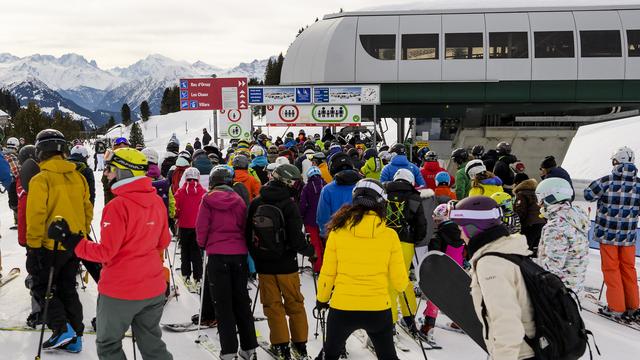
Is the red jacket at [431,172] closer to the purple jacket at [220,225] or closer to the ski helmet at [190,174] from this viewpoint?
the ski helmet at [190,174]

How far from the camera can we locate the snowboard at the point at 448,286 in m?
3.65

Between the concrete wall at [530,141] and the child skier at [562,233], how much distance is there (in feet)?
60.0

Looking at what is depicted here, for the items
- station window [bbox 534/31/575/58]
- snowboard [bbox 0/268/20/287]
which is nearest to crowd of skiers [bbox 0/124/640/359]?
snowboard [bbox 0/268/20/287]

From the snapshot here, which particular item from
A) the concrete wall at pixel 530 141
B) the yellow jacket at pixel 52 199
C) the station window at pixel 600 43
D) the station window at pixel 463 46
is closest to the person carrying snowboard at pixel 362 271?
the yellow jacket at pixel 52 199

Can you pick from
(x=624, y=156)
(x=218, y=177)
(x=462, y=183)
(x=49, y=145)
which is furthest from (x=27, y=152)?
(x=624, y=156)

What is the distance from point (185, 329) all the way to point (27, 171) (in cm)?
248

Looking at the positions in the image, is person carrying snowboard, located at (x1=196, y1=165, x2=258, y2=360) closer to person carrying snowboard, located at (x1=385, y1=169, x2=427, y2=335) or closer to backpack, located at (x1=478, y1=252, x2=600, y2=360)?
person carrying snowboard, located at (x1=385, y1=169, x2=427, y2=335)

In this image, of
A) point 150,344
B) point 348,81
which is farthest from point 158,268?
point 348,81

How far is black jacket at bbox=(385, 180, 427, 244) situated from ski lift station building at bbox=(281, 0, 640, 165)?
1769cm

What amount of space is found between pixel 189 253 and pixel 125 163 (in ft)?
12.8

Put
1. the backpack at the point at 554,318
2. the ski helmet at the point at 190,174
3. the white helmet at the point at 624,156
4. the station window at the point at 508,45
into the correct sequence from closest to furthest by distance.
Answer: the backpack at the point at 554,318 < the white helmet at the point at 624,156 < the ski helmet at the point at 190,174 < the station window at the point at 508,45

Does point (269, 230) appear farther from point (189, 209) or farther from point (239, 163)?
point (239, 163)

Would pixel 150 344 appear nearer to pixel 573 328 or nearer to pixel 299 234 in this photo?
pixel 299 234

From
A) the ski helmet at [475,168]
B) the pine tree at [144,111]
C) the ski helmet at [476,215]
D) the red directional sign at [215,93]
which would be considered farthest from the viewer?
the pine tree at [144,111]
